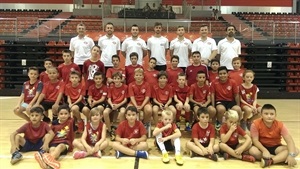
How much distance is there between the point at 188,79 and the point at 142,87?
3.03ft

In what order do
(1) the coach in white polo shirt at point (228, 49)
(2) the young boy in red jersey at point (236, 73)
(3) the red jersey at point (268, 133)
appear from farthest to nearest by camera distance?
Result: (1) the coach in white polo shirt at point (228, 49)
(2) the young boy in red jersey at point (236, 73)
(3) the red jersey at point (268, 133)

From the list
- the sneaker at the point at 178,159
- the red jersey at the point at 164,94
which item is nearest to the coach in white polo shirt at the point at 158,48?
the red jersey at the point at 164,94

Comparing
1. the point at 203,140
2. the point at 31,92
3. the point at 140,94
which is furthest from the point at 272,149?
the point at 31,92

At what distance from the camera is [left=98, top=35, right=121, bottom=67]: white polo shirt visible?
6445 millimetres

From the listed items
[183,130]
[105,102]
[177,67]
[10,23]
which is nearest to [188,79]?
[177,67]

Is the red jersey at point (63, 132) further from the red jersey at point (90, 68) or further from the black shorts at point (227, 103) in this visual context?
the black shorts at point (227, 103)

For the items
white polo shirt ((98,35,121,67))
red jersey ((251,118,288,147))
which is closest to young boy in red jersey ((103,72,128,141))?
white polo shirt ((98,35,121,67))

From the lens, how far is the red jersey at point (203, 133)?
4.64 metres

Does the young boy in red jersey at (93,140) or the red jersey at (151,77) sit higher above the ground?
the red jersey at (151,77)

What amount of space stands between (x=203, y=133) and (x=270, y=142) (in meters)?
0.85

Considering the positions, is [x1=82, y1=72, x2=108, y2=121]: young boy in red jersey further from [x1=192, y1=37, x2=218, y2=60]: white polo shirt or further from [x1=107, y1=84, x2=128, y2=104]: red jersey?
[x1=192, y1=37, x2=218, y2=60]: white polo shirt

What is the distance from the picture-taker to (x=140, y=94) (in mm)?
5633

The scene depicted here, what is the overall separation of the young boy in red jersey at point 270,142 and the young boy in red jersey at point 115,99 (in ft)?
6.71

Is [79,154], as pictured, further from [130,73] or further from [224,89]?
[224,89]
